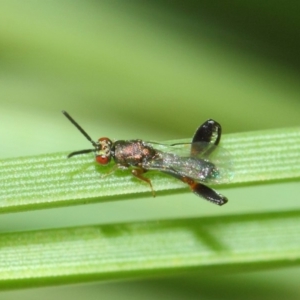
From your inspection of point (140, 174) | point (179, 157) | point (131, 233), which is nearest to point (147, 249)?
point (131, 233)

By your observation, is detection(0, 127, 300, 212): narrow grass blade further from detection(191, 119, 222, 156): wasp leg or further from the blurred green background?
the blurred green background

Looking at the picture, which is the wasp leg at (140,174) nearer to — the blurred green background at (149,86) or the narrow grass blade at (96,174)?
the narrow grass blade at (96,174)

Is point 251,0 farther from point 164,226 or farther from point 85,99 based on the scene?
point 164,226

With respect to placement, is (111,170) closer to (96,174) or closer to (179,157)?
(96,174)

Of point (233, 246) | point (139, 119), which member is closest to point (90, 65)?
point (139, 119)

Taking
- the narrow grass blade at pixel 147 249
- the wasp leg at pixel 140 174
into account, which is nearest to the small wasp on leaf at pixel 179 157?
the wasp leg at pixel 140 174

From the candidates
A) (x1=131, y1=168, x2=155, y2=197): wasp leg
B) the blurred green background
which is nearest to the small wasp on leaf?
(x1=131, y1=168, x2=155, y2=197): wasp leg
